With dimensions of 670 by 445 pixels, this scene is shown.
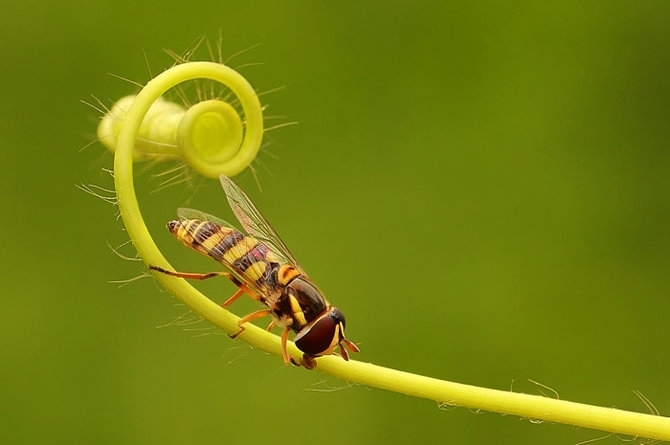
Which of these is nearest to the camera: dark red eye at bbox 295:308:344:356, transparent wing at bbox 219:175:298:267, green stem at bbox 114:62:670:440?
green stem at bbox 114:62:670:440

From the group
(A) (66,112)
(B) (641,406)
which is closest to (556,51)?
(B) (641,406)

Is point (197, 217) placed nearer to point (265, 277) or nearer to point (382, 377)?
point (265, 277)

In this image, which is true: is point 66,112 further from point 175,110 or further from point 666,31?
point 175,110

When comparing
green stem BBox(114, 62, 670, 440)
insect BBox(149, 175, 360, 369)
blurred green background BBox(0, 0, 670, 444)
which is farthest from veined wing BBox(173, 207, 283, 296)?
blurred green background BBox(0, 0, 670, 444)

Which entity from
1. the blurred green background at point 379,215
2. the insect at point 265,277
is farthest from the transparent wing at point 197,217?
the blurred green background at point 379,215

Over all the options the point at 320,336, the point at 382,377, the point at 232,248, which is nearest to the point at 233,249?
the point at 232,248

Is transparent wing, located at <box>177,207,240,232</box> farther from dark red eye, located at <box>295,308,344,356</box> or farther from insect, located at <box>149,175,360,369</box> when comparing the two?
dark red eye, located at <box>295,308,344,356</box>
